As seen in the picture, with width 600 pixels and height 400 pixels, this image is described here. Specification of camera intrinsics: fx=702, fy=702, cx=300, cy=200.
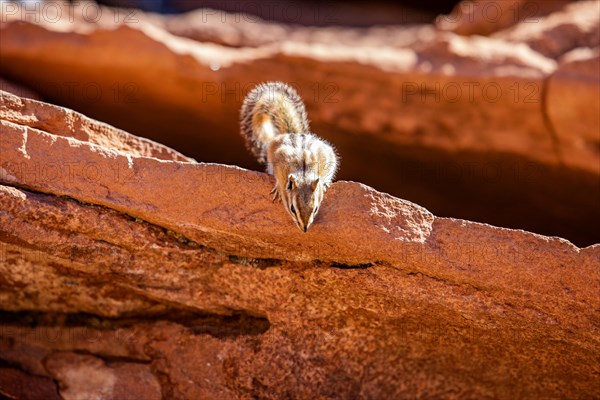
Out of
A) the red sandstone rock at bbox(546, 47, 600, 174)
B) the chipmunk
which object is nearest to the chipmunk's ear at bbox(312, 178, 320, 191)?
the chipmunk

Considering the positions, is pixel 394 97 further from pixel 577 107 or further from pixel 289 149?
pixel 289 149

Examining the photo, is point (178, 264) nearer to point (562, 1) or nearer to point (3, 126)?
point (3, 126)

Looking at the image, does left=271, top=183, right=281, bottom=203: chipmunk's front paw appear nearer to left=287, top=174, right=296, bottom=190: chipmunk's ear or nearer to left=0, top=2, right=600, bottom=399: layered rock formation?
left=0, top=2, right=600, bottom=399: layered rock formation

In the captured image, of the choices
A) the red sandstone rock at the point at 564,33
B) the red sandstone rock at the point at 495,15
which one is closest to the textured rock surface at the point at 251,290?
the red sandstone rock at the point at 564,33

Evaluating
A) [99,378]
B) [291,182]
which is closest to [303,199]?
[291,182]

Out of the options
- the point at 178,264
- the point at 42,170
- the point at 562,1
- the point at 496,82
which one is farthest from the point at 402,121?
the point at 42,170

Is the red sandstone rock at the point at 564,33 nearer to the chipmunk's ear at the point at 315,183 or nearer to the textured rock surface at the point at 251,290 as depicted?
the textured rock surface at the point at 251,290
